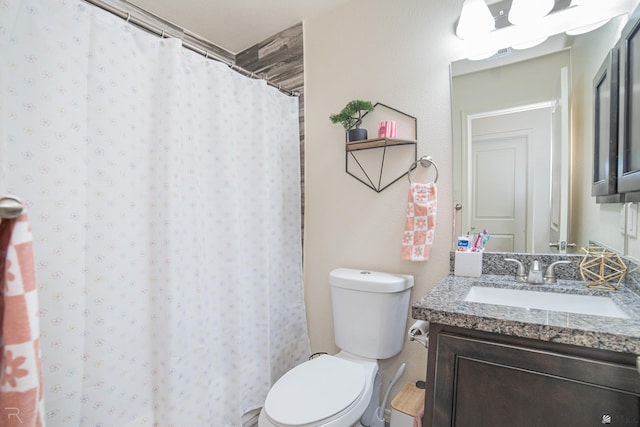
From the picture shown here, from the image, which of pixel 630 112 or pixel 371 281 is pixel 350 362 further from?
pixel 630 112

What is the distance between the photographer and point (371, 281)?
1.47 meters

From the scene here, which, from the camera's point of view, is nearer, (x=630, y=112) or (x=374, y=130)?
(x=630, y=112)

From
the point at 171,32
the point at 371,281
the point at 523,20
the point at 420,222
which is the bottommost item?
the point at 371,281

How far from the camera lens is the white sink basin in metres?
1.00

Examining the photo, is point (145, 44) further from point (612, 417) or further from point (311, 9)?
point (612, 417)

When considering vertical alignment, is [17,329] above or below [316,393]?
above

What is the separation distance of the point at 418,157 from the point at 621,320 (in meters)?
0.99

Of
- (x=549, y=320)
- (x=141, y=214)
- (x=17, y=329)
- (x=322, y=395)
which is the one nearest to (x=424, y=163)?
(x=549, y=320)

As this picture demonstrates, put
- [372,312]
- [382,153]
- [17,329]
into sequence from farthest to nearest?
[382,153]
[372,312]
[17,329]

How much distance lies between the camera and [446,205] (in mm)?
1485

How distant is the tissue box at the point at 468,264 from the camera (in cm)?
132

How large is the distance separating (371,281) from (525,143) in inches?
35.4

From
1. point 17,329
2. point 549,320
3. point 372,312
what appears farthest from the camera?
point 372,312

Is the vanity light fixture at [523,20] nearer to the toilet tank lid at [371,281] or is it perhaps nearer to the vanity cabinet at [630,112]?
the vanity cabinet at [630,112]
